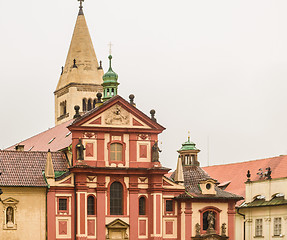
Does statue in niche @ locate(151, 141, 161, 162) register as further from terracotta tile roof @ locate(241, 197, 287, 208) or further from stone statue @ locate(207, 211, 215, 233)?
terracotta tile roof @ locate(241, 197, 287, 208)

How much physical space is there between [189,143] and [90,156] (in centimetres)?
1549

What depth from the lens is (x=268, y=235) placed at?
279ft

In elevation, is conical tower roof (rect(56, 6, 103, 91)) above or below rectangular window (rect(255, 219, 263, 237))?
above

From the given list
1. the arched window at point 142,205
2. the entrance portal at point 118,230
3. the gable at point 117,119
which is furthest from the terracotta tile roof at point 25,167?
the arched window at point 142,205


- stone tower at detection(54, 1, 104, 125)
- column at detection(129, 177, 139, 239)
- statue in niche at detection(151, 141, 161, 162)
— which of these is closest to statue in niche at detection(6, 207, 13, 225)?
column at detection(129, 177, 139, 239)

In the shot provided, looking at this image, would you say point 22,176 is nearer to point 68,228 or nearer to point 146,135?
point 68,228

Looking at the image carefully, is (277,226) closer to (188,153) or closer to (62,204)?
(188,153)

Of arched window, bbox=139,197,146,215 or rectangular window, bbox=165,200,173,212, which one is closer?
arched window, bbox=139,197,146,215

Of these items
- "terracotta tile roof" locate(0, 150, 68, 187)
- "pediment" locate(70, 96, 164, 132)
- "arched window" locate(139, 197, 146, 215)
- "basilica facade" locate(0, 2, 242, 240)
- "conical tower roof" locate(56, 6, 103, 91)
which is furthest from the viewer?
"conical tower roof" locate(56, 6, 103, 91)

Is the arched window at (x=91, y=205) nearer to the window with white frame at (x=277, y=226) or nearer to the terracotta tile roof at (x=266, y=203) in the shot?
the terracotta tile roof at (x=266, y=203)

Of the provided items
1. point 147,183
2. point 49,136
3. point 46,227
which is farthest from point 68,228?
point 49,136

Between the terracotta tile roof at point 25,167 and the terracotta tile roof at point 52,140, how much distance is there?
7.55 feet

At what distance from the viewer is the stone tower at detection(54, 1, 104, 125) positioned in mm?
117438

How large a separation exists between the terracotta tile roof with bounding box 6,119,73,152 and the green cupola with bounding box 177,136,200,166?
11210 millimetres
